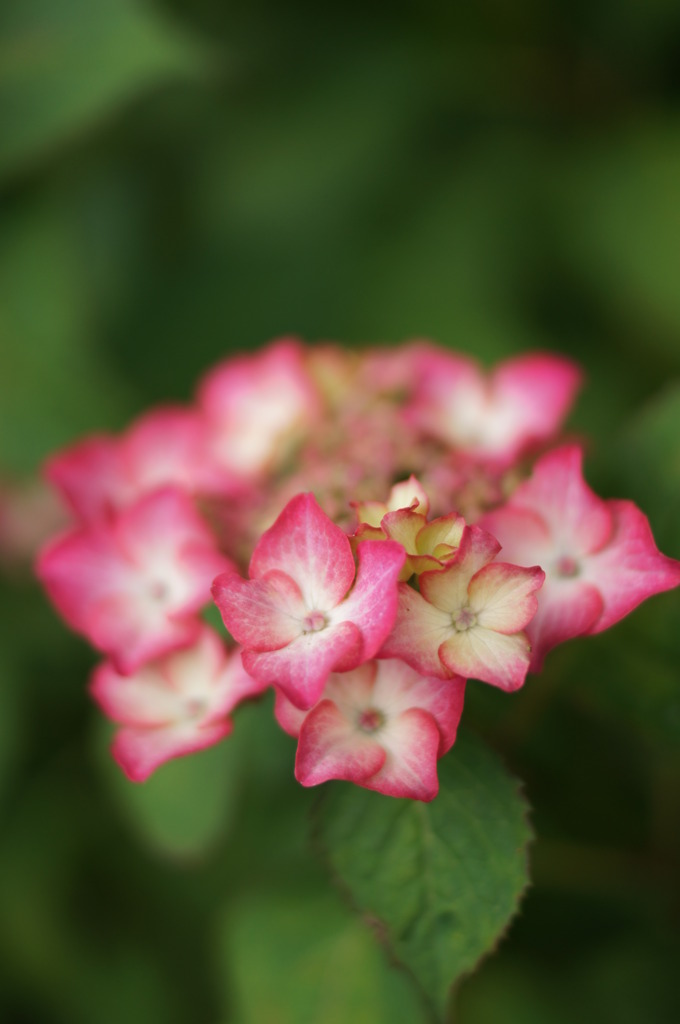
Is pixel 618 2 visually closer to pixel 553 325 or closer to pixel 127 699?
pixel 553 325

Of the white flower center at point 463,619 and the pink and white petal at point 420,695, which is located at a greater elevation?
the white flower center at point 463,619

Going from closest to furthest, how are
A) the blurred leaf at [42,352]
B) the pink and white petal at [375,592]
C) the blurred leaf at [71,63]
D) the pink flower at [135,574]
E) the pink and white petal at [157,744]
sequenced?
the pink and white petal at [375,592]
the pink and white petal at [157,744]
the pink flower at [135,574]
the blurred leaf at [71,63]
the blurred leaf at [42,352]

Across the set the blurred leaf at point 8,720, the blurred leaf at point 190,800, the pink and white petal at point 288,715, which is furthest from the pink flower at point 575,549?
the blurred leaf at point 8,720

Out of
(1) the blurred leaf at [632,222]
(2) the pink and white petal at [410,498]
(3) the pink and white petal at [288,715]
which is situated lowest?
(1) the blurred leaf at [632,222]

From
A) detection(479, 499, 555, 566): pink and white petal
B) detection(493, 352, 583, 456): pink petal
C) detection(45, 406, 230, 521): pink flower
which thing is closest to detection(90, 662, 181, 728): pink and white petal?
detection(45, 406, 230, 521): pink flower

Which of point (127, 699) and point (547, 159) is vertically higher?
point (127, 699)

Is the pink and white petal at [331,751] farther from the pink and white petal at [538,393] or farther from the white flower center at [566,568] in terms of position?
the pink and white petal at [538,393]

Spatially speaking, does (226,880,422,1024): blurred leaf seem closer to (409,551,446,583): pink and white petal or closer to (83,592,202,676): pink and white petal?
(83,592,202,676): pink and white petal

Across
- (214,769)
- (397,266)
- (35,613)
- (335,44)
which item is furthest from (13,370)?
(335,44)
